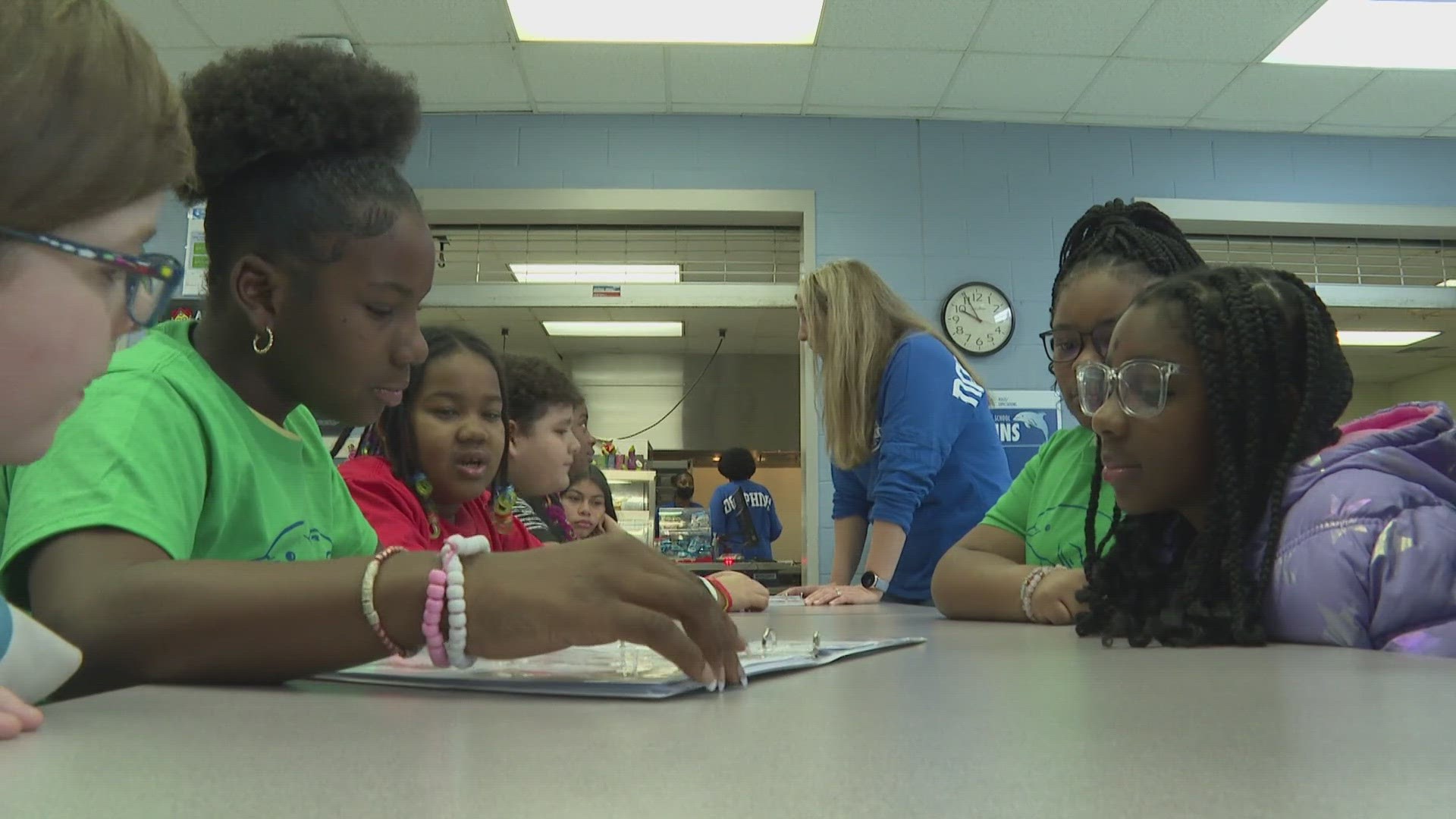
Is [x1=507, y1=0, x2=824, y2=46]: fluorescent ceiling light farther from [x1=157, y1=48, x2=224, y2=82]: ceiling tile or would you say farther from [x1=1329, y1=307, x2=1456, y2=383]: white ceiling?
[x1=1329, y1=307, x2=1456, y2=383]: white ceiling

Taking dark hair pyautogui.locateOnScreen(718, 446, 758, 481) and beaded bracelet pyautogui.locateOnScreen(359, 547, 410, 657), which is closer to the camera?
beaded bracelet pyautogui.locateOnScreen(359, 547, 410, 657)

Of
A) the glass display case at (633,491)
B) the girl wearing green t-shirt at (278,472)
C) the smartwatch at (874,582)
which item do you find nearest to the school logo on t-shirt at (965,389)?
the smartwatch at (874,582)

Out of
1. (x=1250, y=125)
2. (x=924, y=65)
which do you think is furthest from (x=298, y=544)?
(x=1250, y=125)

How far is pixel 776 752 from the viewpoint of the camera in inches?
16.4

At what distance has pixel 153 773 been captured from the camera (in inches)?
14.6

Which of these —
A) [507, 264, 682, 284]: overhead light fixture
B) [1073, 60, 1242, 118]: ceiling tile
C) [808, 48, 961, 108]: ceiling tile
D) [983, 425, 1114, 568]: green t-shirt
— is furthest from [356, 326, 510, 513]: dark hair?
[507, 264, 682, 284]: overhead light fixture

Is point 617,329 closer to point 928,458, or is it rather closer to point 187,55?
point 187,55

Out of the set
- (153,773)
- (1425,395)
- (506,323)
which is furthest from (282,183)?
(1425,395)

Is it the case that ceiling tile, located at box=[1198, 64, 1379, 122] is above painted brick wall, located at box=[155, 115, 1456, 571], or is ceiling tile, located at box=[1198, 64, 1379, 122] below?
above

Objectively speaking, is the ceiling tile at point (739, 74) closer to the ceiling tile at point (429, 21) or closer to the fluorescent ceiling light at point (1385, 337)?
the ceiling tile at point (429, 21)

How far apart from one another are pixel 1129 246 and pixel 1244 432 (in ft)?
1.65

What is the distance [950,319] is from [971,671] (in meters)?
3.76

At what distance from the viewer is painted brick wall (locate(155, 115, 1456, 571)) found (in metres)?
4.40

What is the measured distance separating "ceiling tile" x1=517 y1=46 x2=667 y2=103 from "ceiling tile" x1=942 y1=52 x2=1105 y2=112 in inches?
48.7
